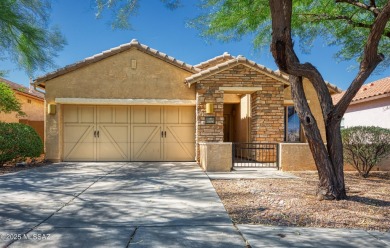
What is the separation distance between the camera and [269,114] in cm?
1070

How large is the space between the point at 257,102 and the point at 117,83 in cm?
566

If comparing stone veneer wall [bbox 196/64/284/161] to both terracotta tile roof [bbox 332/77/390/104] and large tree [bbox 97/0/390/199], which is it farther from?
terracotta tile roof [bbox 332/77/390/104]

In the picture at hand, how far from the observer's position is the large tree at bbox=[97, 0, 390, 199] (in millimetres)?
5285

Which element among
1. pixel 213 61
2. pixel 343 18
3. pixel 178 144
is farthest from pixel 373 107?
pixel 178 144

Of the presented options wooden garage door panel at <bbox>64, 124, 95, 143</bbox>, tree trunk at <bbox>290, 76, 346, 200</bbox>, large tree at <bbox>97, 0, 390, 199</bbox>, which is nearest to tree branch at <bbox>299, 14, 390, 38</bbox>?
large tree at <bbox>97, 0, 390, 199</bbox>

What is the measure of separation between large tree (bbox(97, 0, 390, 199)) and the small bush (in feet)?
8.13

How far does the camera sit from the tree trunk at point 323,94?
206 inches

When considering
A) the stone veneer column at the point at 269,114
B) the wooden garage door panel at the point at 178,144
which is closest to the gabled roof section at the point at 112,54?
the wooden garage door panel at the point at 178,144

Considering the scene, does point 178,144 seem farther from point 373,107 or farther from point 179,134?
point 373,107

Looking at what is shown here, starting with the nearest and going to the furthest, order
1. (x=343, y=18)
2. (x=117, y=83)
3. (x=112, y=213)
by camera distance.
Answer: (x=112, y=213) → (x=343, y=18) → (x=117, y=83)

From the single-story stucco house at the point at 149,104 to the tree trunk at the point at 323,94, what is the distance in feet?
16.8

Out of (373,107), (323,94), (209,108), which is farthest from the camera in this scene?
(373,107)

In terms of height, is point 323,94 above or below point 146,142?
above

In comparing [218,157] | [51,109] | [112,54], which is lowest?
[218,157]
